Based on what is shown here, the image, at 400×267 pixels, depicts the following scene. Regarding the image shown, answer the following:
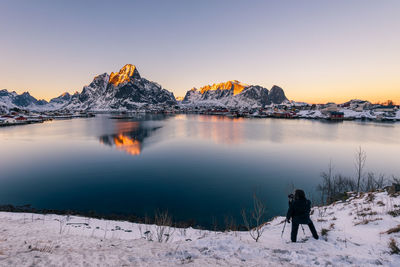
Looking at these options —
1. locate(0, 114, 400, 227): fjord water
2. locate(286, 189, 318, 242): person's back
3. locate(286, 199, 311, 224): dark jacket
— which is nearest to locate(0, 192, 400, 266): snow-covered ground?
locate(286, 189, 318, 242): person's back

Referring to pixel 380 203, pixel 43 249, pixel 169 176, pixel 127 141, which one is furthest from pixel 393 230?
pixel 127 141

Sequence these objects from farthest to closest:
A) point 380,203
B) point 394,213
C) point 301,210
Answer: point 380,203 < point 394,213 < point 301,210

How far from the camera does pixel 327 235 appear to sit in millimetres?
8242

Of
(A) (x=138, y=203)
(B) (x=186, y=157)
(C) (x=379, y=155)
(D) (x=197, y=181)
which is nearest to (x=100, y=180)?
(A) (x=138, y=203)

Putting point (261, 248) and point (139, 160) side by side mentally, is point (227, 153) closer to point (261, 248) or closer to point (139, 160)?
point (139, 160)

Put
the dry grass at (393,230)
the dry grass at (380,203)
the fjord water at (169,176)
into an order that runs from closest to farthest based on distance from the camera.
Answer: the dry grass at (393,230) < the dry grass at (380,203) < the fjord water at (169,176)

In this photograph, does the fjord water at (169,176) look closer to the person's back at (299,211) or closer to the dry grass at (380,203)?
the dry grass at (380,203)

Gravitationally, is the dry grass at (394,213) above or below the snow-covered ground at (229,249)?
above

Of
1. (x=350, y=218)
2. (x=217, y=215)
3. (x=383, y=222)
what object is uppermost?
(x=383, y=222)

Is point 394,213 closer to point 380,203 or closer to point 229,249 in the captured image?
point 380,203

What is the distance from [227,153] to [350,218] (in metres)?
33.5

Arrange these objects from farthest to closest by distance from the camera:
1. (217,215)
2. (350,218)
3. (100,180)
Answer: (100,180) < (217,215) < (350,218)

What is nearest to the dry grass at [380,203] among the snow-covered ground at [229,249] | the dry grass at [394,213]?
the snow-covered ground at [229,249]

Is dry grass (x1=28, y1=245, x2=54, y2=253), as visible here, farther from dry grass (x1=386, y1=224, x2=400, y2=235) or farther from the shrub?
dry grass (x1=386, y1=224, x2=400, y2=235)
